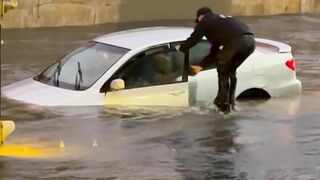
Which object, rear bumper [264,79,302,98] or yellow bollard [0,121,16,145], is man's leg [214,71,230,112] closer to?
rear bumper [264,79,302,98]

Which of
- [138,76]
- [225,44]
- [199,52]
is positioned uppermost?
[225,44]

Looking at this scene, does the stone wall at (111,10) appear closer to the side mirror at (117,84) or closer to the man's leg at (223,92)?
the side mirror at (117,84)

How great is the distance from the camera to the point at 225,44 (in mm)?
9602

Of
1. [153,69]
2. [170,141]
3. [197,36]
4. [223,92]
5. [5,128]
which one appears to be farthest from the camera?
[153,69]

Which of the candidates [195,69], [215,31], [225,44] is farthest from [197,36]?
[195,69]

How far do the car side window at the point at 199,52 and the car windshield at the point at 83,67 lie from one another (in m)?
0.91

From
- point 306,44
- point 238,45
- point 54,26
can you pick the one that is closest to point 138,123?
point 238,45

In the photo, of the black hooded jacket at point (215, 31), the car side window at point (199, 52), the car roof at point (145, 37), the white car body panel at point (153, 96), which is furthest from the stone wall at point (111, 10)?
the black hooded jacket at point (215, 31)

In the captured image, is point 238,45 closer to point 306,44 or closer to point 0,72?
point 0,72

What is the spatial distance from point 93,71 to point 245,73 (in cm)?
209

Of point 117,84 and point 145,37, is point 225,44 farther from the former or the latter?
point 117,84

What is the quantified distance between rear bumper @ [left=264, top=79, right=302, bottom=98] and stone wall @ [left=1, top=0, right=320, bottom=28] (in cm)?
1191

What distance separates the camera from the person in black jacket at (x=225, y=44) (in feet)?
31.3

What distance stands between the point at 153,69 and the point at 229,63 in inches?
38.6
